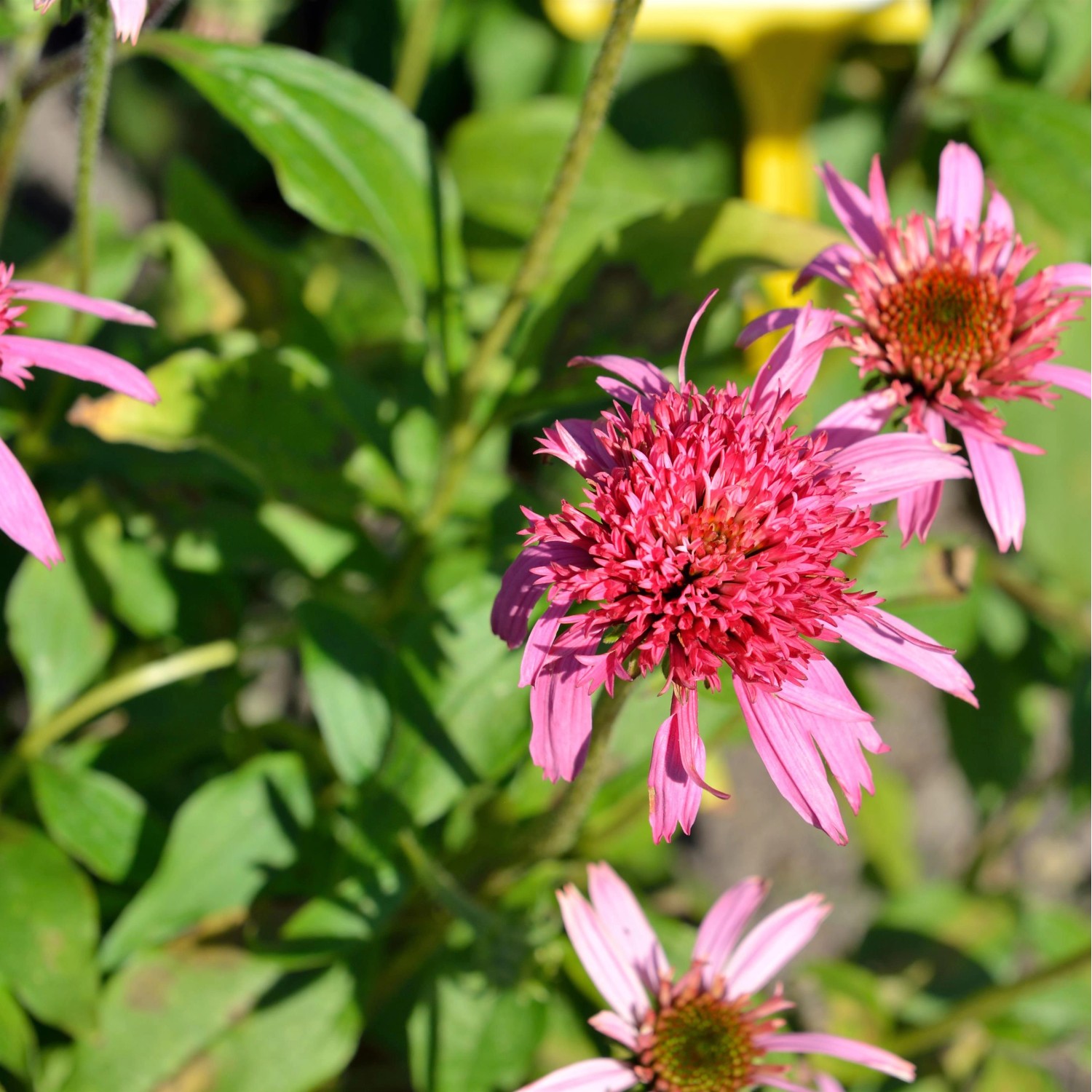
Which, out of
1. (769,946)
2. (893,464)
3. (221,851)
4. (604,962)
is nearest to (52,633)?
(221,851)

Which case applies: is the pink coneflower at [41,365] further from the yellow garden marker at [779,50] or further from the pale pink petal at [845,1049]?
the yellow garden marker at [779,50]

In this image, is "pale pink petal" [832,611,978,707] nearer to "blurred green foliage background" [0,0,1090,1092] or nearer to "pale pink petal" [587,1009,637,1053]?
"blurred green foliage background" [0,0,1090,1092]

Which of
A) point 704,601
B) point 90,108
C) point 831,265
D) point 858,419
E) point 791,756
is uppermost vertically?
point 90,108

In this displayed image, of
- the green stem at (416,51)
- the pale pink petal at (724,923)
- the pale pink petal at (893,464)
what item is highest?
the green stem at (416,51)

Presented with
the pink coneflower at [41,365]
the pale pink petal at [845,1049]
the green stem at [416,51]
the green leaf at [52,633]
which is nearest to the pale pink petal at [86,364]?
the pink coneflower at [41,365]

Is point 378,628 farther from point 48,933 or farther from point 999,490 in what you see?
point 999,490
